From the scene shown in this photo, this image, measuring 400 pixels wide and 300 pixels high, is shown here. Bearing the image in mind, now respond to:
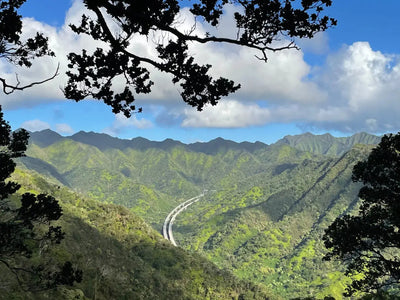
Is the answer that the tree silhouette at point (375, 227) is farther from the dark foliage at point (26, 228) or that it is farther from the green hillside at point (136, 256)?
the green hillside at point (136, 256)

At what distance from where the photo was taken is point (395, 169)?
84.2 ft

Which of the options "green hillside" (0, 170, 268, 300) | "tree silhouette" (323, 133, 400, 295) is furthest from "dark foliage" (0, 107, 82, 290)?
"green hillside" (0, 170, 268, 300)

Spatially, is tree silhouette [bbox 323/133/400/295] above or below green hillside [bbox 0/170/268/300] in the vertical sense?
above

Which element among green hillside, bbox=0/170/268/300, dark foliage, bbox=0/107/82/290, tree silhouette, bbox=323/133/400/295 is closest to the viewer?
dark foliage, bbox=0/107/82/290

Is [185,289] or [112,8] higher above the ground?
[112,8]

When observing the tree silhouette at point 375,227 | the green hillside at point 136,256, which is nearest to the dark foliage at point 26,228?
the tree silhouette at point 375,227

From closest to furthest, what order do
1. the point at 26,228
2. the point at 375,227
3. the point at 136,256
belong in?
the point at 26,228, the point at 375,227, the point at 136,256

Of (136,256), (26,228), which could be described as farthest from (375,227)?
(136,256)

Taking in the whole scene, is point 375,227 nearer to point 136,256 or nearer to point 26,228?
point 26,228

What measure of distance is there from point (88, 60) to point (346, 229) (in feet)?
68.5

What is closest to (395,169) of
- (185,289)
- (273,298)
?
(185,289)

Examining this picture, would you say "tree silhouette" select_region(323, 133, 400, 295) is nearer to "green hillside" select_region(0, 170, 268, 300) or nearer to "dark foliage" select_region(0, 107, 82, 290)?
"dark foliage" select_region(0, 107, 82, 290)

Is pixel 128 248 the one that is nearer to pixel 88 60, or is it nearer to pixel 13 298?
pixel 13 298

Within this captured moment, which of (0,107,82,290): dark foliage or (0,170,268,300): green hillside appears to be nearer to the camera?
(0,107,82,290): dark foliage
